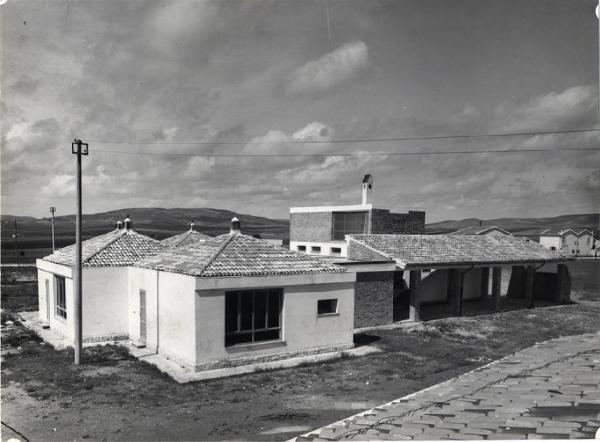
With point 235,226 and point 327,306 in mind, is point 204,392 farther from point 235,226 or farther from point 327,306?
point 235,226

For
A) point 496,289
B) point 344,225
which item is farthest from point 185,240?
point 496,289

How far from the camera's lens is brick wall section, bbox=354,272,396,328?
2056 cm

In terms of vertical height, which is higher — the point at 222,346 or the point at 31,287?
the point at 222,346

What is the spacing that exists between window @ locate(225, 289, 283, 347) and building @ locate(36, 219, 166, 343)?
18.3 feet

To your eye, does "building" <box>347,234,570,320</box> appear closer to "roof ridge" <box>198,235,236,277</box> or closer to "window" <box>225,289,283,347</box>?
"window" <box>225,289,283,347</box>

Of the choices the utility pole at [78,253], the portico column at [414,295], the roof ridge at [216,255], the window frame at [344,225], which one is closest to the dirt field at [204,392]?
the utility pole at [78,253]

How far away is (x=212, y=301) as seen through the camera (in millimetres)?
13547

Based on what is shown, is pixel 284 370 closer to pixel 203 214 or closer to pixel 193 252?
pixel 193 252

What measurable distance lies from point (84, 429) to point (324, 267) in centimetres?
863

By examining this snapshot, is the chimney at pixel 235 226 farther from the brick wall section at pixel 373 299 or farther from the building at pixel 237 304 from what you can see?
the brick wall section at pixel 373 299

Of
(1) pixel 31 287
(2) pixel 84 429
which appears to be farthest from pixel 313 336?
(1) pixel 31 287

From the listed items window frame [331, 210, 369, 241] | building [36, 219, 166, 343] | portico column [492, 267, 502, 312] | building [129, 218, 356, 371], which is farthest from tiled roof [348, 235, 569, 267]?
building [36, 219, 166, 343]

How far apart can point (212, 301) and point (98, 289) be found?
6.01 m

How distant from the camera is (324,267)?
16.1 metres
